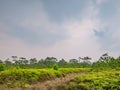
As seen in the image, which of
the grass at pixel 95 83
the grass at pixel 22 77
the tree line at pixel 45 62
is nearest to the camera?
the grass at pixel 95 83

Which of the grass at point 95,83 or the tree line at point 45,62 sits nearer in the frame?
the grass at point 95,83

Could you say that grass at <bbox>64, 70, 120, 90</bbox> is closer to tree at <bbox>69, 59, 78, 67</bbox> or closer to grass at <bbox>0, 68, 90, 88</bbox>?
grass at <bbox>0, 68, 90, 88</bbox>

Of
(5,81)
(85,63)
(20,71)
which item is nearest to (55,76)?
(20,71)

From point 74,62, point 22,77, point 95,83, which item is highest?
point 74,62

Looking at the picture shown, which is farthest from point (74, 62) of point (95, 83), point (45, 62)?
point (95, 83)

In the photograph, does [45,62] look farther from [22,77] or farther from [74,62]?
[22,77]

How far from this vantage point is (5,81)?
73.6 feet

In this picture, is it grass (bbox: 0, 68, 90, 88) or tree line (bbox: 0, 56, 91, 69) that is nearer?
grass (bbox: 0, 68, 90, 88)

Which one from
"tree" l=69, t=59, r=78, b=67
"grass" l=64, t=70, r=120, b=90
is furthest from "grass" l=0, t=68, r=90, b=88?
"tree" l=69, t=59, r=78, b=67

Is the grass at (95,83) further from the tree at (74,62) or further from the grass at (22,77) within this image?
the tree at (74,62)

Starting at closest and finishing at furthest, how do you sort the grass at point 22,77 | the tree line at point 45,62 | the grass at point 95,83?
the grass at point 95,83, the grass at point 22,77, the tree line at point 45,62

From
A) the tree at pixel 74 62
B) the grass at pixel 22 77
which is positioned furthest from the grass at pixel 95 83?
the tree at pixel 74 62

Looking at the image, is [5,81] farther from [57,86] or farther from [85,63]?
[85,63]

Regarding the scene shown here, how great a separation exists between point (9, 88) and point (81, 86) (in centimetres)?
587
